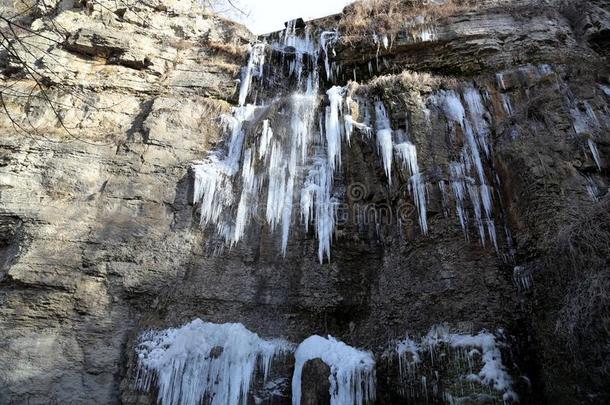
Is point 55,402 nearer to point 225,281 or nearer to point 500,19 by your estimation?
point 225,281

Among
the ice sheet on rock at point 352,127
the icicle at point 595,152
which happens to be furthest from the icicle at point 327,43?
the icicle at point 595,152

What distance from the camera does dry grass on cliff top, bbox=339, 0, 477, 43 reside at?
10.2m

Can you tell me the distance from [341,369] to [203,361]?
1869 mm

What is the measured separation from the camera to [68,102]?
343 inches

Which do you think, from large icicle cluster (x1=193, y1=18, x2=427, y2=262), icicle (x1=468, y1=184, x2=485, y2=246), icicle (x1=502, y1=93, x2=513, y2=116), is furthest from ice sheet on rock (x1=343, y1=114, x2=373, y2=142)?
icicle (x1=502, y1=93, x2=513, y2=116)

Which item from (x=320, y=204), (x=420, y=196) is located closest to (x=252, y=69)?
(x=320, y=204)

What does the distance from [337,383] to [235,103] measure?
19.2ft

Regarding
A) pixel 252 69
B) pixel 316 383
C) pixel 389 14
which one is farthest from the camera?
pixel 389 14

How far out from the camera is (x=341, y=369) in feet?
19.6

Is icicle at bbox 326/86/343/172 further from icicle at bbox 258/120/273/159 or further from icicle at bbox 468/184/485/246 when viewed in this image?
icicle at bbox 468/184/485/246

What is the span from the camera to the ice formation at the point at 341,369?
5.77 meters

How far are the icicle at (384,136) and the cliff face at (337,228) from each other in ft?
0.55

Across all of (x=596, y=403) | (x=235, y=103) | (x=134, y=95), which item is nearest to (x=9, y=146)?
(x=134, y=95)

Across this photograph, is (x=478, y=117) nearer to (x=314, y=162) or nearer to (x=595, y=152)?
(x=595, y=152)
